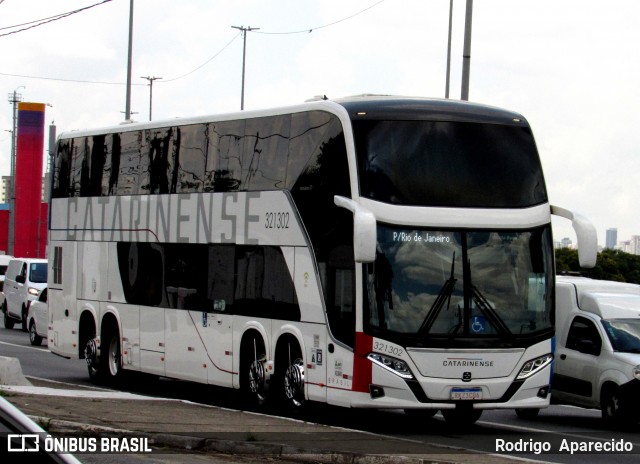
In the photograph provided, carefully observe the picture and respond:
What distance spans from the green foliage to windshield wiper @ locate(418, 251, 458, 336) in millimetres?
49055

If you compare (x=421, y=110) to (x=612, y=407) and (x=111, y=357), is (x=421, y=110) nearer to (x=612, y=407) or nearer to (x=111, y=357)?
(x=612, y=407)

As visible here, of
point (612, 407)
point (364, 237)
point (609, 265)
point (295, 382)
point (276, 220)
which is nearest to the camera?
point (364, 237)

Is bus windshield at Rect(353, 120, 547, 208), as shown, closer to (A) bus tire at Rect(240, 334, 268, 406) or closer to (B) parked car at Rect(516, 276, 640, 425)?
(B) parked car at Rect(516, 276, 640, 425)

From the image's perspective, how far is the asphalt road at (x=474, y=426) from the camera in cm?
1458

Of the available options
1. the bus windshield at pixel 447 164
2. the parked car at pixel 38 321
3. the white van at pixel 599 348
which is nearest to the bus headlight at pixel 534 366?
the bus windshield at pixel 447 164

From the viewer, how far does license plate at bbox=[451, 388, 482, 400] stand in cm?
1519

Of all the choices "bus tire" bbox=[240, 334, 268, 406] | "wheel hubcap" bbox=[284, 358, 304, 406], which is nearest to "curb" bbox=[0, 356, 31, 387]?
"bus tire" bbox=[240, 334, 268, 406]

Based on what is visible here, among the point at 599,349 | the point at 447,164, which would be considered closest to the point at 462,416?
the point at 599,349

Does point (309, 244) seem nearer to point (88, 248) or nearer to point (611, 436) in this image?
point (611, 436)

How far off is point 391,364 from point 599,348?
176 inches

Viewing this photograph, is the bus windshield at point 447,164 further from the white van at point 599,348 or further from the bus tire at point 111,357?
the bus tire at point 111,357

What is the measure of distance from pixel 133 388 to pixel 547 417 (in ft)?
23.7

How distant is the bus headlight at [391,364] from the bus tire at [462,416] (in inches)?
63.1

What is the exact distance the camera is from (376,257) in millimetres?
15148
